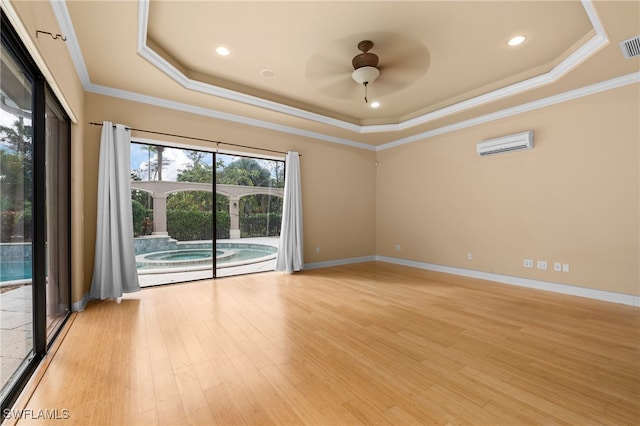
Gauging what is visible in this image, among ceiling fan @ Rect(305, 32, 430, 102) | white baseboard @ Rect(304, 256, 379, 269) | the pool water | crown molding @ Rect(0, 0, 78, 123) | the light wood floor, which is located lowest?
the light wood floor

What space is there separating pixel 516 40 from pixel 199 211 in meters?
4.78

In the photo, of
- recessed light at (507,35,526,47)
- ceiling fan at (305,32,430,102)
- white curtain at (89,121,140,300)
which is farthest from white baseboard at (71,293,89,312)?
recessed light at (507,35,526,47)

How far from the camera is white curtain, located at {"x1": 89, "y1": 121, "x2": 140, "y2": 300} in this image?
11.5 ft

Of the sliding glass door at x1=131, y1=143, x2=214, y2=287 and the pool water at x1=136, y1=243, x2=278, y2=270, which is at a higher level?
the sliding glass door at x1=131, y1=143, x2=214, y2=287

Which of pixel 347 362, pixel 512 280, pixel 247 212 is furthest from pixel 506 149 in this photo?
pixel 247 212

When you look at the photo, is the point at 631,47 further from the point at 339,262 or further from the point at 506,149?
the point at 339,262

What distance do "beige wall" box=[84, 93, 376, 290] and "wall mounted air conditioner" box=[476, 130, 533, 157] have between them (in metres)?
2.47

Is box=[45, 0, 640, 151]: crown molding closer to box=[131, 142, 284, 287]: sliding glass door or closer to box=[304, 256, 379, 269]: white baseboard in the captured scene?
box=[131, 142, 284, 287]: sliding glass door

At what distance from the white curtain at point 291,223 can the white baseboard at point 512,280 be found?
508 mm

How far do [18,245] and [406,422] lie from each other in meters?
2.64

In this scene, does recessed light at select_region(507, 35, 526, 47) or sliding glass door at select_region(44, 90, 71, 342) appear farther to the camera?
recessed light at select_region(507, 35, 526, 47)

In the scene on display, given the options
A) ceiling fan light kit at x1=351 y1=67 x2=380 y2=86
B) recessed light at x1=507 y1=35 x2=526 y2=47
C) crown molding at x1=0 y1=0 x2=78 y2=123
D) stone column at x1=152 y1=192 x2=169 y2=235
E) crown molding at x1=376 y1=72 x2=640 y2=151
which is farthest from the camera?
stone column at x1=152 y1=192 x2=169 y2=235

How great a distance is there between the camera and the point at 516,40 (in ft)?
9.80

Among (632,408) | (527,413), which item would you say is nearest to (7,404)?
(527,413)
